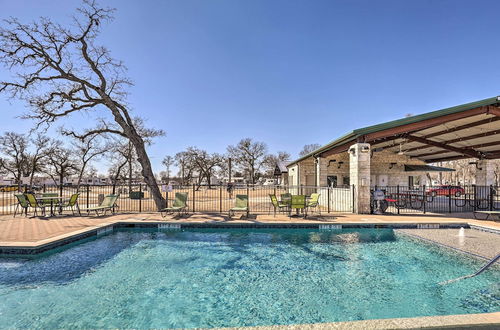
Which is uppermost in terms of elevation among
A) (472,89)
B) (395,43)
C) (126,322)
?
(395,43)

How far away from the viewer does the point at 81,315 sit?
336 centimetres

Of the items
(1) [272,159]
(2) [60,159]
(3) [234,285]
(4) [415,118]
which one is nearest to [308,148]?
(1) [272,159]

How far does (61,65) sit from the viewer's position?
11461 millimetres

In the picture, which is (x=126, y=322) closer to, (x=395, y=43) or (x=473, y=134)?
(x=395, y=43)

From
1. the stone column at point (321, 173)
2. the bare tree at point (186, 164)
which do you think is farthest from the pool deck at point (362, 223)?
the bare tree at point (186, 164)

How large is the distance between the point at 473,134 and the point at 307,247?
12.0 m

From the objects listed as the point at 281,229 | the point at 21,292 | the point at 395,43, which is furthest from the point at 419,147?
the point at 21,292

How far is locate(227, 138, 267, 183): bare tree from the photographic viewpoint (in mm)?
41688

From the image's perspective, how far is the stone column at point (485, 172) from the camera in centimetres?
1370

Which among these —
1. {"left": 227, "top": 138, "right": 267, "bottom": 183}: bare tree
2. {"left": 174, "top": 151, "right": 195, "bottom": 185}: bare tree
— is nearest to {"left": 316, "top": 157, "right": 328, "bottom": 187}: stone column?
{"left": 227, "top": 138, "right": 267, "bottom": 183}: bare tree

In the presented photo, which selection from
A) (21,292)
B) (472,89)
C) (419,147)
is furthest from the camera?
(419,147)

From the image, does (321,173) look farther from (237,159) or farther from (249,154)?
(237,159)

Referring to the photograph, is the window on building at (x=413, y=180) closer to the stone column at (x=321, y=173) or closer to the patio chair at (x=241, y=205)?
the stone column at (x=321, y=173)

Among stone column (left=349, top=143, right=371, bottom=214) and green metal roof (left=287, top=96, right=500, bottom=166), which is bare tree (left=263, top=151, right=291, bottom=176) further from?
green metal roof (left=287, top=96, right=500, bottom=166)
